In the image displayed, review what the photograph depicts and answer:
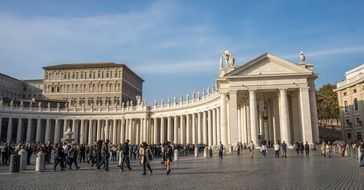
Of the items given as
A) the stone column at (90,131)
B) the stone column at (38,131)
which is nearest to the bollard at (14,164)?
the stone column at (38,131)

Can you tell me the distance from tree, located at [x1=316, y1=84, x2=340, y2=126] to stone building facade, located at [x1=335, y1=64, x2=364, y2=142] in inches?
465

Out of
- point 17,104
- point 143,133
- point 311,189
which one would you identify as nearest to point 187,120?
point 143,133

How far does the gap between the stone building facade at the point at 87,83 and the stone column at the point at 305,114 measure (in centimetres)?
6709

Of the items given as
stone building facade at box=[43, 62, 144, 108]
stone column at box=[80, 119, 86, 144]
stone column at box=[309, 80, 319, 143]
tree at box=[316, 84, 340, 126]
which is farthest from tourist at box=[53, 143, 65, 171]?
stone building facade at box=[43, 62, 144, 108]

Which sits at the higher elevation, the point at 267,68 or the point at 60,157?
the point at 267,68

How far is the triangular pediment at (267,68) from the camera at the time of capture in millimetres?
48406

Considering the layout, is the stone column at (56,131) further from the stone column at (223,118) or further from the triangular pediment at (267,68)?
the triangular pediment at (267,68)

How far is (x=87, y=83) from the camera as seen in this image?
106500 millimetres

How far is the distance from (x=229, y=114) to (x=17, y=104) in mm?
67902

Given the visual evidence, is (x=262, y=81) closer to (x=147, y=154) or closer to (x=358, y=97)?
(x=358, y=97)

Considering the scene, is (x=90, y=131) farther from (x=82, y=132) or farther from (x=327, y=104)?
(x=327, y=104)

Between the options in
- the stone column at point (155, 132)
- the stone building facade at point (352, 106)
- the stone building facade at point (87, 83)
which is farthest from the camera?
the stone building facade at point (87, 83)

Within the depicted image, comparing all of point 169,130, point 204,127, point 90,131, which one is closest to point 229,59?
point 204,127

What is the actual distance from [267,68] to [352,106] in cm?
2329
